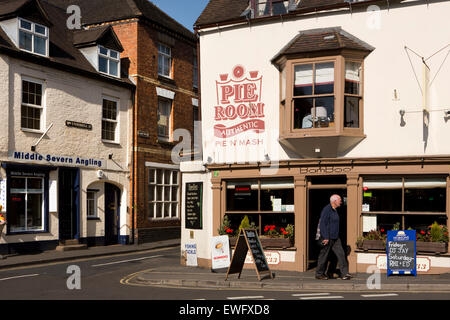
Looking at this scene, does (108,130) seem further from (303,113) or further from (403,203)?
(403,203)

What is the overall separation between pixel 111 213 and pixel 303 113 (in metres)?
12.3

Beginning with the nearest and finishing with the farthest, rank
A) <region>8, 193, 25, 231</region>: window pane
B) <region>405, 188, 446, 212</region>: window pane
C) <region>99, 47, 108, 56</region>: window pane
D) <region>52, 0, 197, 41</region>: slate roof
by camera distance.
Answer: <region>405, 188, 446, 212</region>: window pane
<region>8, 193, 25, 231</region>: window pane
<region>99, 47, 108, 56</region>: window pane
<region>52, 0, 197, 41</region>: slate roof

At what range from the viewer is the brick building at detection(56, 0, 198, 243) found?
80.5 feet

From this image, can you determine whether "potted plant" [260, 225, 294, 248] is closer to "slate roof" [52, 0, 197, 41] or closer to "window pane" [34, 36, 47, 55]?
"window pane" [34, 36, 47, 55]

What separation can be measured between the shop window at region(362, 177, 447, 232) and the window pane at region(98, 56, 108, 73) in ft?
44.8

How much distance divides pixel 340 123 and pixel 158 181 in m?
14.1

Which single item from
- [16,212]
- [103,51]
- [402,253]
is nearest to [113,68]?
[103,51]

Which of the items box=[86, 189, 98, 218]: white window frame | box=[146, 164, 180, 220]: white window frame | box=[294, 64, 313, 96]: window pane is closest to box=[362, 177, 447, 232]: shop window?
box=[294, 64, 313, 96]: window pane

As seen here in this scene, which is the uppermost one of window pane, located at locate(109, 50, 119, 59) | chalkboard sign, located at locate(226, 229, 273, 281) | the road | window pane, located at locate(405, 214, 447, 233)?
window pane, located at locate(109, 50, 119, 59)

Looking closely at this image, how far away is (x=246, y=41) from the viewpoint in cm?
1514

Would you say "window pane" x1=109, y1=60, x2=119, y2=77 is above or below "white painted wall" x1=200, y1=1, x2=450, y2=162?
above

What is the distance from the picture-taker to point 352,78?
1377 cm

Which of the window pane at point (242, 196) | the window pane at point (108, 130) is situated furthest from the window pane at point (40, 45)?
the window pane at point (242, 196)

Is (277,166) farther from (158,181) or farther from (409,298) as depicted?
(158,181)
